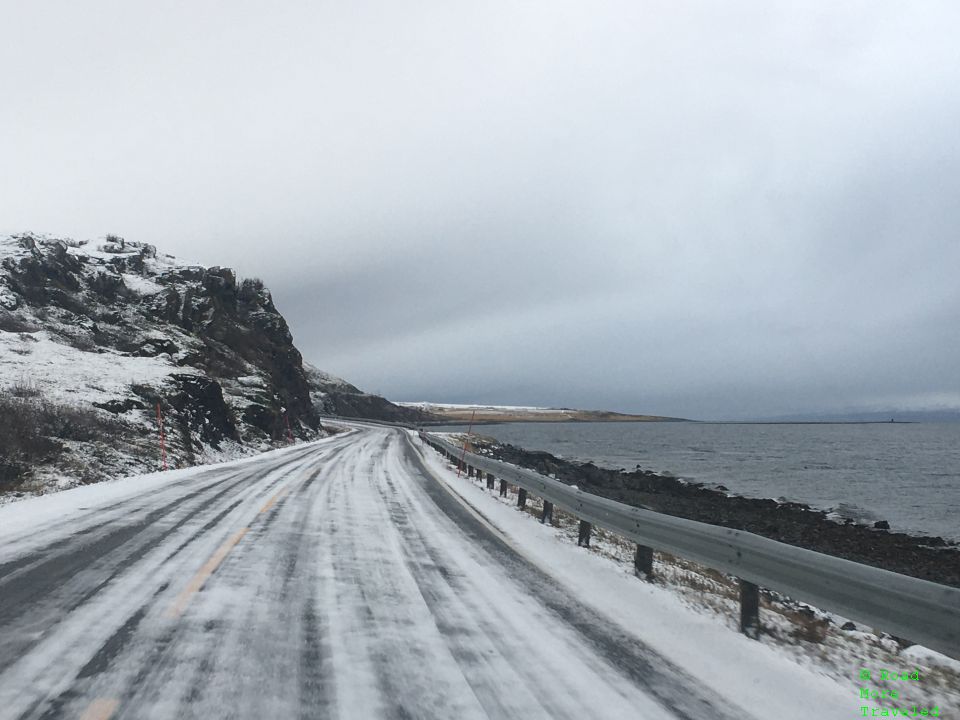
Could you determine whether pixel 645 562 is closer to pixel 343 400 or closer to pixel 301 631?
pixel 301 631

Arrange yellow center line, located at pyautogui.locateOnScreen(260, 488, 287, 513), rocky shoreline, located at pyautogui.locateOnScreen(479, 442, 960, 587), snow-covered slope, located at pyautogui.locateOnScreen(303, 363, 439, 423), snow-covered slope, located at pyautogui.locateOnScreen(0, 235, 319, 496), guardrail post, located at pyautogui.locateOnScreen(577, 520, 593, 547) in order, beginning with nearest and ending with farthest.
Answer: guardrail post, located at pyautogui.locateOnScreen(577, 520, 593, 547) < yellow center line, located at pyautogui.locateOnScreen(260, 488, 287, 513) < snow-covered slope, located at pyautogui.locateOnScreen(0, 235, 319, 496) < rocky shoreline, located at pyautogui.locateOnScreen(479, 442, 960, 587) < snow-covered slope, located at pyautogui.locateOnScreen(303, 363, 439, 423)

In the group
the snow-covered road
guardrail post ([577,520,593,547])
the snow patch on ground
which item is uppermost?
the snow patch on ground

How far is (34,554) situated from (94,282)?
43040 millimetres

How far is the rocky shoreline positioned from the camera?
18312 millimetres

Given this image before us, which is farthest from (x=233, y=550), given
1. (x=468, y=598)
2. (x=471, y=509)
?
(x=471, y=509)

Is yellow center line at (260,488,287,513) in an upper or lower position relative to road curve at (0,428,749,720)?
lower

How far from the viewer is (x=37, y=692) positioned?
3346mm

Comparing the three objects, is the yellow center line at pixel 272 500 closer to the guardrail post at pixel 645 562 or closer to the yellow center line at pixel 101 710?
the guardrail post at pixel 645 562

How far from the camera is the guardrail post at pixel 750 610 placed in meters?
5.39

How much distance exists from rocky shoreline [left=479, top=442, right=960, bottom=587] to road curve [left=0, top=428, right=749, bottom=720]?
15.1m

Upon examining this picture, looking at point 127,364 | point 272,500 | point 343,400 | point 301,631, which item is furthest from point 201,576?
point 343,400

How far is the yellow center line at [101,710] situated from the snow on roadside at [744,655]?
387 centimetres

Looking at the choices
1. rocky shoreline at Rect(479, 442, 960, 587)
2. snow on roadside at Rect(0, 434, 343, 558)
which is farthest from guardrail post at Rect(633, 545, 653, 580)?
rocky shoreline at Rect(479, 442, 960, 587)

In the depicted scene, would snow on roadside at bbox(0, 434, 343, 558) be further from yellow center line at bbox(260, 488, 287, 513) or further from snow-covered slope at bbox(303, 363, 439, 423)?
snow-covered slope at bbox(303, 363, 439, 423)
